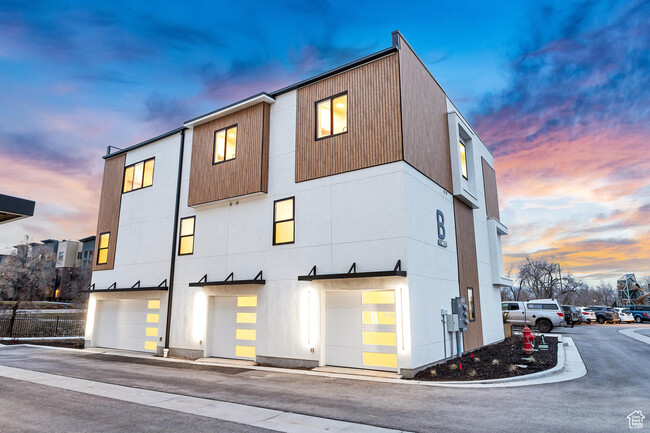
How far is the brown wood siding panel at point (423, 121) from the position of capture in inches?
501

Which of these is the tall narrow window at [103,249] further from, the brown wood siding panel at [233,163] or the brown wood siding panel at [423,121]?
the brown wood siding panel at [423,121]

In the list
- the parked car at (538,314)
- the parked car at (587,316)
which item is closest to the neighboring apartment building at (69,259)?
the parked car at (538,314)

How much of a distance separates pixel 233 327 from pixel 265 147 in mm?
7352

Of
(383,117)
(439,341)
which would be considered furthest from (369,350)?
(383,117)

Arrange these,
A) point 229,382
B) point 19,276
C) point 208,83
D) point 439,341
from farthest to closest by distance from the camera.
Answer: point 19,276 < point 208,83 < point 439,341 < point 229,382

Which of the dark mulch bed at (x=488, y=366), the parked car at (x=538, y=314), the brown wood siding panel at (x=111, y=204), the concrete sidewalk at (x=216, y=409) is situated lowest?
the concrete sidewalk at (x=216, y=409)

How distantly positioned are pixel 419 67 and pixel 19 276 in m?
30.8

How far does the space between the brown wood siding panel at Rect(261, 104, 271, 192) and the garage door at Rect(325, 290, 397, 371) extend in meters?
5.08

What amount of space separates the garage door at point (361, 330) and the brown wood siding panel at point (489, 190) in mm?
12182

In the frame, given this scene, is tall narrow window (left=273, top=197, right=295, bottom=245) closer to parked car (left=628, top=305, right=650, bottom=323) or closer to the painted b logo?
the painted b logo

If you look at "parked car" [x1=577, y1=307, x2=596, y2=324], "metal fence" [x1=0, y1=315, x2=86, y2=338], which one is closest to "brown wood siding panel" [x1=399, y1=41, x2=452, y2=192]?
"metal fence" [x1=0, y1=315, x2=86, y2=338]

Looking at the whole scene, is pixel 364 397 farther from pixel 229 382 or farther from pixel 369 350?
pixel 229 382

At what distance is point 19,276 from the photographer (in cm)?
2767

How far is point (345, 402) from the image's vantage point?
26.8 feet
